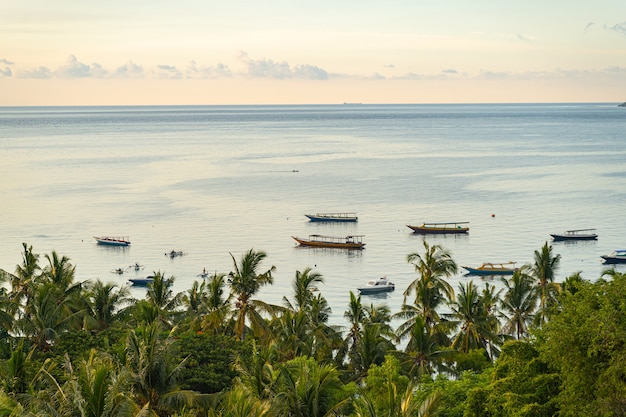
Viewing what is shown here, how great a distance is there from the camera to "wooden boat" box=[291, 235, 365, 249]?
10600 centimetres

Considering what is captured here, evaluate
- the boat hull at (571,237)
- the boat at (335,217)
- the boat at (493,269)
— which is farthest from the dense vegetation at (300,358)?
the boat at (335,217)

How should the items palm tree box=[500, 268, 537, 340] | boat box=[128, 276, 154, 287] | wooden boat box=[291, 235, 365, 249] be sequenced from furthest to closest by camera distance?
wooden boat box=[291, 235, 365, 249] → boat box=[128, 276, 154, 287] → palm tree box=[500, 268, 537, 340]

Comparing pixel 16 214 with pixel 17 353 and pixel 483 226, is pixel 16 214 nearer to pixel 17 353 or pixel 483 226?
pixel 483 226

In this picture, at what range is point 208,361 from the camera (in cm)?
3850

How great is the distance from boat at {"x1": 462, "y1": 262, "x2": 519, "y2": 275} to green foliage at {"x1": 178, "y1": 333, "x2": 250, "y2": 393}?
187ft

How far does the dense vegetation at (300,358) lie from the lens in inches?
938

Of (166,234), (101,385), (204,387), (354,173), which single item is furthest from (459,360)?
(354,173)

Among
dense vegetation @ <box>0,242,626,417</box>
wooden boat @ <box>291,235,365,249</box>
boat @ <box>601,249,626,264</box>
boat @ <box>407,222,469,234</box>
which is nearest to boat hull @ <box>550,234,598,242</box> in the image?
boat @ <box>601,249,626,264</box>

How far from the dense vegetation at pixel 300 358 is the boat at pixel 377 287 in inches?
1199

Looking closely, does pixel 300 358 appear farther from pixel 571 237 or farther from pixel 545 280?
pixel 571 237

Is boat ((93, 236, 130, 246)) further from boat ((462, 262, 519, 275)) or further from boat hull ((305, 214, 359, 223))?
boat ((462, 262, 519, 275))

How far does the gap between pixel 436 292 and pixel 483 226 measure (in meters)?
69.9

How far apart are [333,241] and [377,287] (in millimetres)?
26512

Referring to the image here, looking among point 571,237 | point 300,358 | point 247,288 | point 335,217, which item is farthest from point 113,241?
point 300,358
